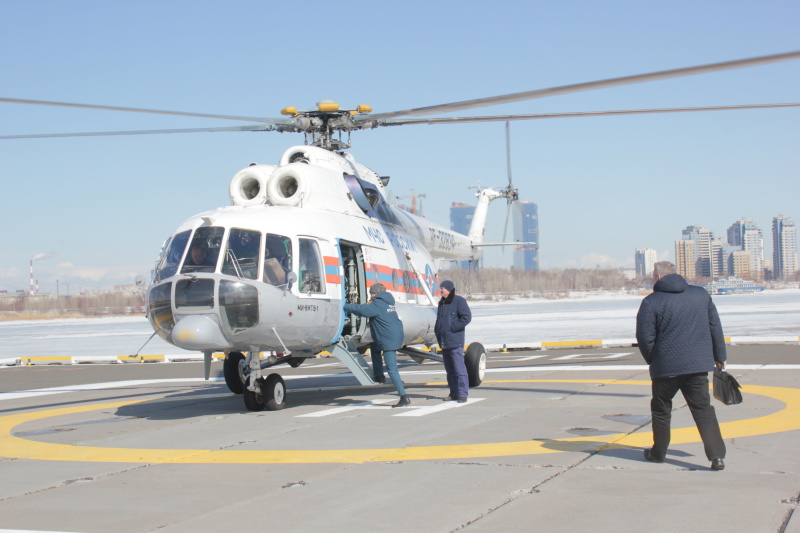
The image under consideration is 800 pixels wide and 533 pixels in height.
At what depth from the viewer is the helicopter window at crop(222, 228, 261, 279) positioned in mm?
10398

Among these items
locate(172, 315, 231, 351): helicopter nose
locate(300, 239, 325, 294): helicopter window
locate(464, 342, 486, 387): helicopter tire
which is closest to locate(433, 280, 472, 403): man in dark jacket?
locate(300, 239, 325, 294): helicopter window

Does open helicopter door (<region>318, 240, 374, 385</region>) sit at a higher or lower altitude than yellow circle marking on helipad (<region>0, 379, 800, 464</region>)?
higher

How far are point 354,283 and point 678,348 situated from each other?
22.9 feet

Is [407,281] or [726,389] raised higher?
[407,281]

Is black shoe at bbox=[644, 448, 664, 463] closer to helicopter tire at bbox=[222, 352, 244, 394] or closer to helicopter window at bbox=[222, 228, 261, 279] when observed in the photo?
helicopter window at bbox=[222, 228, 261, 279]

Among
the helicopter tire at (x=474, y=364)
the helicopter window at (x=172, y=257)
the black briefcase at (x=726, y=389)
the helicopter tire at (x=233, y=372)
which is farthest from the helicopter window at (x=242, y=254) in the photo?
the black briefcase at (x=726, y=389)

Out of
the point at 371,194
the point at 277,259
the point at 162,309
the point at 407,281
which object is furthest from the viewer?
the point at 407,281

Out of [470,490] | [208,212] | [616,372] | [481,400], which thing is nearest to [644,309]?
[470,490]

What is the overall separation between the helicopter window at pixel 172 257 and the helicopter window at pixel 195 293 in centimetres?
34

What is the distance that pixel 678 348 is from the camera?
22.0ft

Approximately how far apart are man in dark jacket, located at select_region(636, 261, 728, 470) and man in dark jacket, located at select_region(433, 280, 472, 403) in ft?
15.4

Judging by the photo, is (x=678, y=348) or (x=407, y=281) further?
(x=407, y=281)

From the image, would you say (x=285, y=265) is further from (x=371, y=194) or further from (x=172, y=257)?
(x=371, y=194)

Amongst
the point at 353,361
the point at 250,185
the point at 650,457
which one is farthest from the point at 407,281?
the point at 650,457
